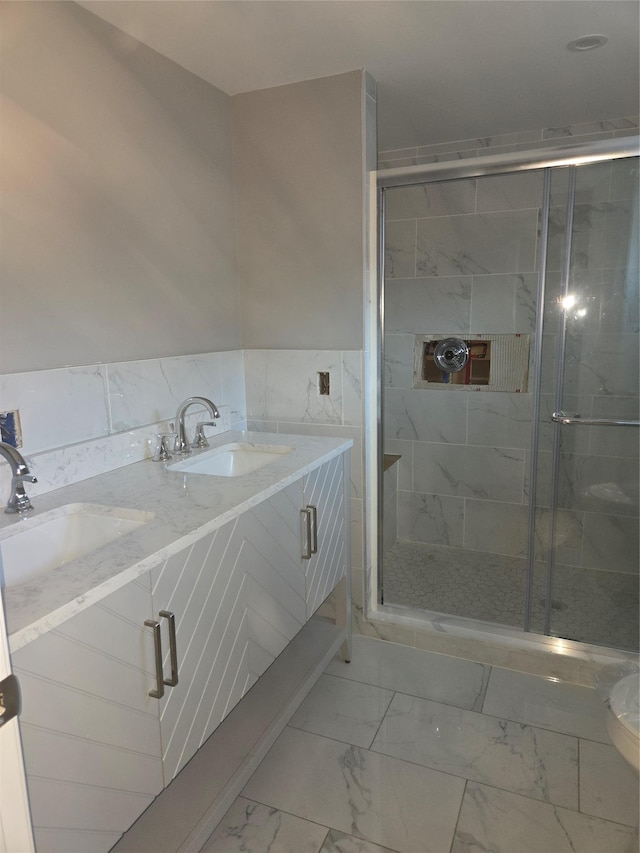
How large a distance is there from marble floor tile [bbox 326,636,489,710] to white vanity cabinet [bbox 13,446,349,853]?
0.65m

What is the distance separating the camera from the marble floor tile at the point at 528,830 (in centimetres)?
154

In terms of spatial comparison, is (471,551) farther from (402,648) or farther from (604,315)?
(604,315)

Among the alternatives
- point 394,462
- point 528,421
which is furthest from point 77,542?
point 528,421

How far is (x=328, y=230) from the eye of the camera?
7.67 feet

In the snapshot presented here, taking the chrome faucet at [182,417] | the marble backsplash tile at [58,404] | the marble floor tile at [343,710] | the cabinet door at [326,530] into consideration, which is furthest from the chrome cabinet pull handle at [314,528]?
the marble backsplash tile at [58,404]

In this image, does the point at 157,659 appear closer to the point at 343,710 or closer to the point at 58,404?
the point at 58,404

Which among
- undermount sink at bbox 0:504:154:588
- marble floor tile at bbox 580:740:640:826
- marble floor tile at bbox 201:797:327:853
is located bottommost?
marble floor tile at bbox 580:740:640:826

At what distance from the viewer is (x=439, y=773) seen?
1.80 metres

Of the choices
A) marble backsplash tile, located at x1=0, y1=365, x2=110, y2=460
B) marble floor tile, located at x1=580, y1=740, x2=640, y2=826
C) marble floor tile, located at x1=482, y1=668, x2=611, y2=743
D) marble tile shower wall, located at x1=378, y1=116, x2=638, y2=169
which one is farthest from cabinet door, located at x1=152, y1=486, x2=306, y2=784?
marble tile shower wall, located at x1=378, y1=116, x2=638, y2=169

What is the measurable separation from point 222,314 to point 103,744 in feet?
5.63

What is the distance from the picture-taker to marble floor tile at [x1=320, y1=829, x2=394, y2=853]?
5.07 ft

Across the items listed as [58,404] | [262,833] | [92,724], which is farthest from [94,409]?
[262,833]

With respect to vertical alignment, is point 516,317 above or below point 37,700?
above

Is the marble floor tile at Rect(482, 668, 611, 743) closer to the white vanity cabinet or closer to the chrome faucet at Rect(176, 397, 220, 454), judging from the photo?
the white vanity cabinet
